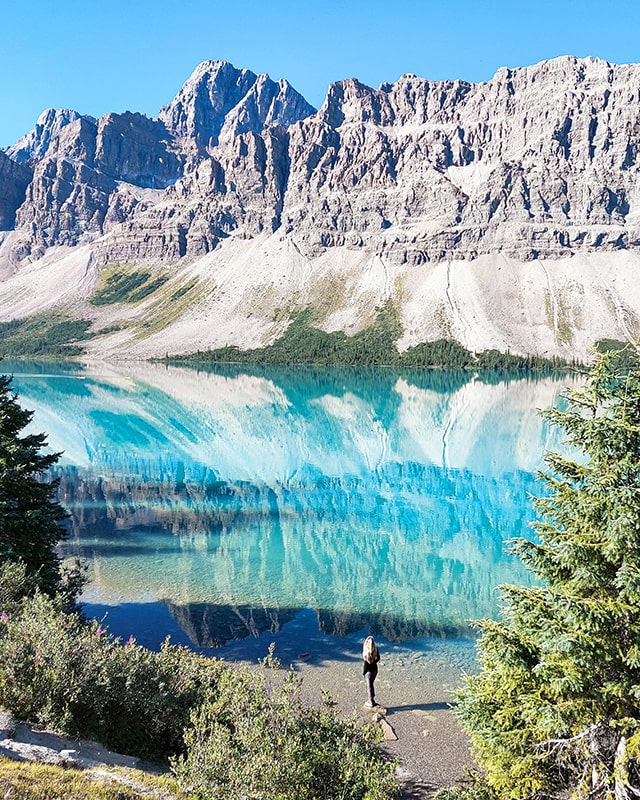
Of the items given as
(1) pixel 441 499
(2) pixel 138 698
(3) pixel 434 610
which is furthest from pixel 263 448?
(2) pixel 138 698

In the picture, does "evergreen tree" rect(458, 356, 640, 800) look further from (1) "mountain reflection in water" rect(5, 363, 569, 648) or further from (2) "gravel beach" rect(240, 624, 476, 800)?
(1) "mountain reflection in water" rect(5, 363, 569, 648)

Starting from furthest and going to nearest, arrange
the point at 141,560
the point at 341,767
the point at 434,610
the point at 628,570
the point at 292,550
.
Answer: the point at 292,550, the point at 141,560, the point at 434,610, the point at 341,767, the point at 628,570

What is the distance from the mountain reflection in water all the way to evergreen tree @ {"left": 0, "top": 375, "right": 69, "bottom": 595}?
612 cm

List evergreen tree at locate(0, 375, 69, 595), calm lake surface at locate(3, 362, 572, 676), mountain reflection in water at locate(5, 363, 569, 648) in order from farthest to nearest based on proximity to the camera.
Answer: mountain reflection in water at locate(5, 363, 569, 648)
calm lake surface at locate(3, 362, 572, 676)
evergreen tree at locate(0, 375, 69, 595)

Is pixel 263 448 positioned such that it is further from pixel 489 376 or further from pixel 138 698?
pixel 489 376

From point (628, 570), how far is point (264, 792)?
747cm

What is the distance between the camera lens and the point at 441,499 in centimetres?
5456

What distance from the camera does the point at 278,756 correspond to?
1118cm

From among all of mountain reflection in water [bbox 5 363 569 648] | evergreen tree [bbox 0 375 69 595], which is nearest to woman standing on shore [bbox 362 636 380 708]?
mountain reflection in water [bbox 5 363 569 648]

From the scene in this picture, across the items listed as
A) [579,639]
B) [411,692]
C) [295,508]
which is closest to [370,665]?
[411,692]

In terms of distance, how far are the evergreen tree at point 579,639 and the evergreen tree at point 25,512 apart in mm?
16227

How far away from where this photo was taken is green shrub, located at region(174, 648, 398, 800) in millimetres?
10602

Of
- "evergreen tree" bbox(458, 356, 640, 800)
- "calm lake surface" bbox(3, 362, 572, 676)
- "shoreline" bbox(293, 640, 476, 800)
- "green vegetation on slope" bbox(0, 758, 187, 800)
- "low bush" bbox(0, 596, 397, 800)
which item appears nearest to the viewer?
"green vegetation on slope" bbox(0, 758, 187, 800)

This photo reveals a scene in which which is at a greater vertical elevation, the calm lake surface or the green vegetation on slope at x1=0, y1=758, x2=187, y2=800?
the green vegetation on slope at x1=0, y1=758, x2=187, y2=800
